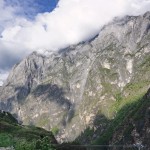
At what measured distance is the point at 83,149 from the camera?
616 ft

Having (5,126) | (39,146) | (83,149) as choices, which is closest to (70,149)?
(83,149)

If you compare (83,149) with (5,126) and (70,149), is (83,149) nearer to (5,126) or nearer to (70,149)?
(70,149)

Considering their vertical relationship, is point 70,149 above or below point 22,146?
above

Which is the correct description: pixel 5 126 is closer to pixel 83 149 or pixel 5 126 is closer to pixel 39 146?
pixel 83 149

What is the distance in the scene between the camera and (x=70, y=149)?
177m

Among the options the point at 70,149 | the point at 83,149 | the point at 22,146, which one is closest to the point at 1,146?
the point at 22,146

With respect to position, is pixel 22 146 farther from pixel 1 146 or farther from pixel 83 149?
pixel 83 149

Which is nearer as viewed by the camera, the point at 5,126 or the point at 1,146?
the point at 1,146

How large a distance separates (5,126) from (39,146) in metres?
136

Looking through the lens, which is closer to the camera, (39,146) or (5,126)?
(39,146)

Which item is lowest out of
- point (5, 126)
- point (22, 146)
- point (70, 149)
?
point (22, 146)

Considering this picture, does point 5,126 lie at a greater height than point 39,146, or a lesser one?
greater

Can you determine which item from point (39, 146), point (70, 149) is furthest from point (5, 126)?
point (39, 146)

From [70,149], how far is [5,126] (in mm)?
30430
